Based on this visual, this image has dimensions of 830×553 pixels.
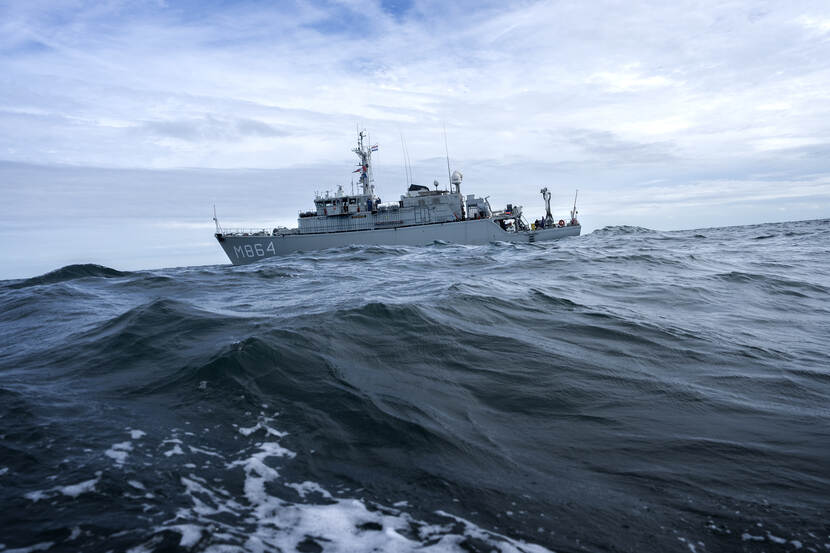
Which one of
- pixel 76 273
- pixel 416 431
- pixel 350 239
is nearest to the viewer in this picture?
pixel 416 431

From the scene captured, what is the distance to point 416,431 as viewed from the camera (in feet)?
12.3

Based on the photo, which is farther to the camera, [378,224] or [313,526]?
[378,224]

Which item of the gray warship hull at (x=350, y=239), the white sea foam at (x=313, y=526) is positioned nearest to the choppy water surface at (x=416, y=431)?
the white sea foam at (x=313, y=526)

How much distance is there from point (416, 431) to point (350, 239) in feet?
125

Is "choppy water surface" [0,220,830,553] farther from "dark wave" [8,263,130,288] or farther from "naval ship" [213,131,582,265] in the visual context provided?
"naval ship" [213,131,582,265]

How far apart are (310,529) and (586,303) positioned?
8.05 meters

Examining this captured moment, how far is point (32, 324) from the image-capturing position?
29.9 feet

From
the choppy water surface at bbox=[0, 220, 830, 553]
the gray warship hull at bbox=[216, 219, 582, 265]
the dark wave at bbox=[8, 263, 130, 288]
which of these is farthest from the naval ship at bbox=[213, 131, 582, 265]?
the choppy water surface at bbox=[0, 220, 830, 553]

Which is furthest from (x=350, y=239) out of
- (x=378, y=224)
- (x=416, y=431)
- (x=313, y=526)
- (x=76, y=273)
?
(x=313, y=526)

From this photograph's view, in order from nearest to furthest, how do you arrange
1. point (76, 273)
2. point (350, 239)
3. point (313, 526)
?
point (313, 526)
point (76, 273)
point (350, 239)

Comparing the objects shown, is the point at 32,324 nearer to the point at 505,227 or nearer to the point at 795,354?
the point at 795,354

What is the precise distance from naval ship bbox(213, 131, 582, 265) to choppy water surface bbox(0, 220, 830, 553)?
32.7m

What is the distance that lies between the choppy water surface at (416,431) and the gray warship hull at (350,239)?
106ft

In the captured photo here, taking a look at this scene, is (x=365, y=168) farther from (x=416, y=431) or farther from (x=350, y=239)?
(x=416, y=431)
